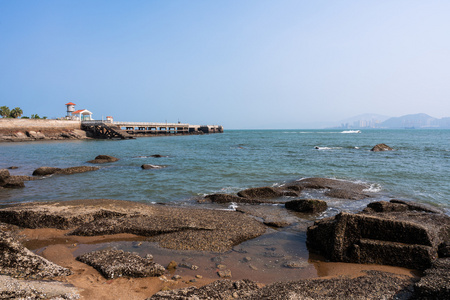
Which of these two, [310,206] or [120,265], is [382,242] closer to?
[310,206]

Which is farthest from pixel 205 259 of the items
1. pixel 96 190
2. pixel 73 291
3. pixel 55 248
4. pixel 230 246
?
pixel 96 190

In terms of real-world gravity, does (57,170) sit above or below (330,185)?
above

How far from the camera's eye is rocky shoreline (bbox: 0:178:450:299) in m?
4.70

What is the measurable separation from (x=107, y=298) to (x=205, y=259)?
2.32 m

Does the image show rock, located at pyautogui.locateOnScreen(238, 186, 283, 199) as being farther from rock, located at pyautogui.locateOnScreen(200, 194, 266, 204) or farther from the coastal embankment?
the coastal embankment

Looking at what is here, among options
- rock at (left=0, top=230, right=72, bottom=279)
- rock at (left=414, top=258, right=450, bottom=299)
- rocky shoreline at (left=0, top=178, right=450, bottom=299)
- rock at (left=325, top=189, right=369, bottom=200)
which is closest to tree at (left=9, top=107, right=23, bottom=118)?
rocky shoreline at (left=0, top=178, right=450, bottom=299)

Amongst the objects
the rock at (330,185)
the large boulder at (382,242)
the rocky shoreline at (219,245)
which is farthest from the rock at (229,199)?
the large boulder at (382,242)

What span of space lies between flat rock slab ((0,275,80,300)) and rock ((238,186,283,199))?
875 cm

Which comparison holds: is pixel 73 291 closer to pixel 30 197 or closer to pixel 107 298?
pixel 107 298

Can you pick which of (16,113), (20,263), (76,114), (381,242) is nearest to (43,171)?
(20,263)

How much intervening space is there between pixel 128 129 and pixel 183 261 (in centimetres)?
7504

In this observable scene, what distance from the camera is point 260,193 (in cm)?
1277

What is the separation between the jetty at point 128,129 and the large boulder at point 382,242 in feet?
204

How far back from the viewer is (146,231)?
7879 mm
